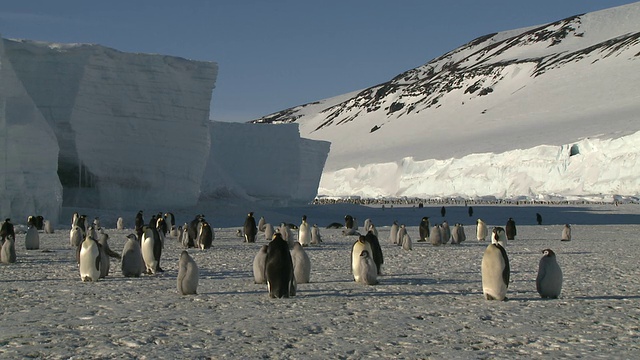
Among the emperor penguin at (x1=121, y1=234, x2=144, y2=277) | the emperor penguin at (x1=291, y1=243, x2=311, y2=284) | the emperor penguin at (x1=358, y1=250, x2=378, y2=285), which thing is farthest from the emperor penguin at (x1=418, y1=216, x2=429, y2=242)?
the emperor penguin at (x1=121, y1=234, x2=144, y2=277)

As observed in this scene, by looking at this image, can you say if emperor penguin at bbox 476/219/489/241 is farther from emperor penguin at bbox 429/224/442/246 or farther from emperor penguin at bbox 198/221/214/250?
emperor penguin at bbox 198/221/214/250

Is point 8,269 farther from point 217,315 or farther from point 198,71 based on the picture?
point 198,71

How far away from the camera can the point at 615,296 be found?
799 centimetres

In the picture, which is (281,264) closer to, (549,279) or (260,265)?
(260,265)

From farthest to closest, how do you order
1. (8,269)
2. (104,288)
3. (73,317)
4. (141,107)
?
(141,107), (8,269), (104,288), (73,317)

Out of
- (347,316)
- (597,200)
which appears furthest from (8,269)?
(597,200)

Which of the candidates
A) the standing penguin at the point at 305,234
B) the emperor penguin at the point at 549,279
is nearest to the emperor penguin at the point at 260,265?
the emperor penguin at the point at 549,279

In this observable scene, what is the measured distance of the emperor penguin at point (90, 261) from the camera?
9.28 m

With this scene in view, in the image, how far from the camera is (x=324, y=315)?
684 cm

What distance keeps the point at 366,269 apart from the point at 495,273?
1.82 meters

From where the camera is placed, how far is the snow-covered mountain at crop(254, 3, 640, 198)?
58.7 m

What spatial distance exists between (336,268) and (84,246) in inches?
144

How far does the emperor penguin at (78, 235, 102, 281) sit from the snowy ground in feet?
0.50

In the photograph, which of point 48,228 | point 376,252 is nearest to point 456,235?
point 376,252
